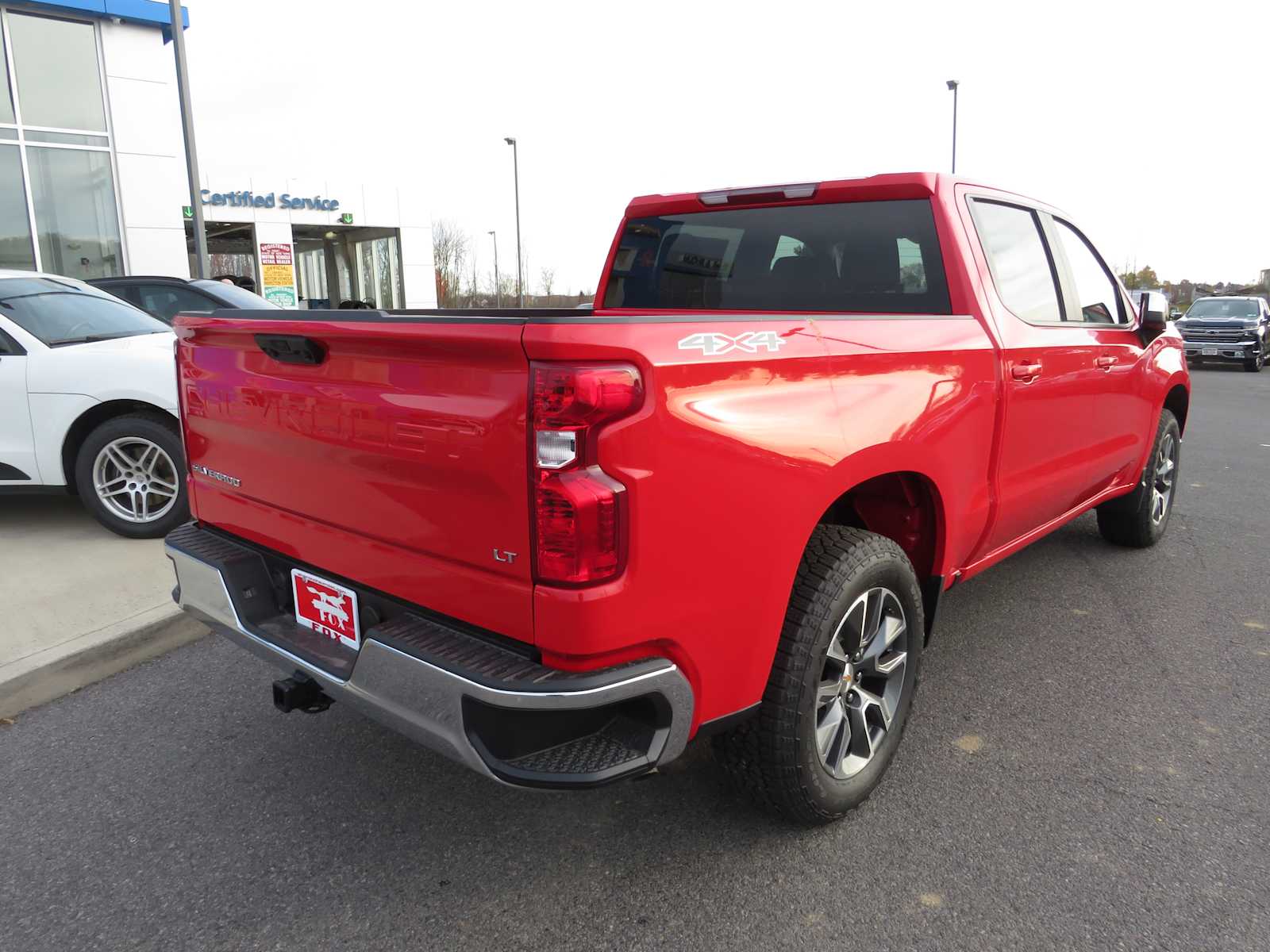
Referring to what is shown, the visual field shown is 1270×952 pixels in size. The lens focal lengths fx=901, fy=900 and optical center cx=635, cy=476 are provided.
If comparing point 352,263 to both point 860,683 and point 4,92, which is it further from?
point 860,683

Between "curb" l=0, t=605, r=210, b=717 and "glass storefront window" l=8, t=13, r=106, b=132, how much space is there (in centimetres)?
1778

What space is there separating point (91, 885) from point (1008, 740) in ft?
9.16

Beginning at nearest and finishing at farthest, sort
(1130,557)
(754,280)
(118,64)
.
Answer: (754,280) < (1130,557) < (118,64)

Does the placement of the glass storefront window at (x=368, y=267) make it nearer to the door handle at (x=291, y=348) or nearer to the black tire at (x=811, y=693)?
the door handle at (x=291, y=348)

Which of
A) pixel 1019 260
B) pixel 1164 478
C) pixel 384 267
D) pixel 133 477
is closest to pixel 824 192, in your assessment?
pixel 1019 260

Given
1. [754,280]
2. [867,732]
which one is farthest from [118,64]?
[867,732]

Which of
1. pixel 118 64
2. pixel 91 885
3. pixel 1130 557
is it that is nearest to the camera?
pixel 91 885

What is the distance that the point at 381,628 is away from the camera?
212 centimetres

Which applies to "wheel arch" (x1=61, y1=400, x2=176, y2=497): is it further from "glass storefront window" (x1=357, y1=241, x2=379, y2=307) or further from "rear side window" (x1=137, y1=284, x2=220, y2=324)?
"glass storefront window" (x1=357, y1=241, x2=379, y2=307)

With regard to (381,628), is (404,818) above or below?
below

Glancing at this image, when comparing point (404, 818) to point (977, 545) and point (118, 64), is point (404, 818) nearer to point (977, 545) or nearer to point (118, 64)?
point (977, 545)

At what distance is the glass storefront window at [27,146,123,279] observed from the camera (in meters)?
17.4

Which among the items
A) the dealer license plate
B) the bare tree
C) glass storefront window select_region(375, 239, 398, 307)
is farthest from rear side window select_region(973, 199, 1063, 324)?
the bare tree

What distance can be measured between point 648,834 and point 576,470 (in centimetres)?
129
